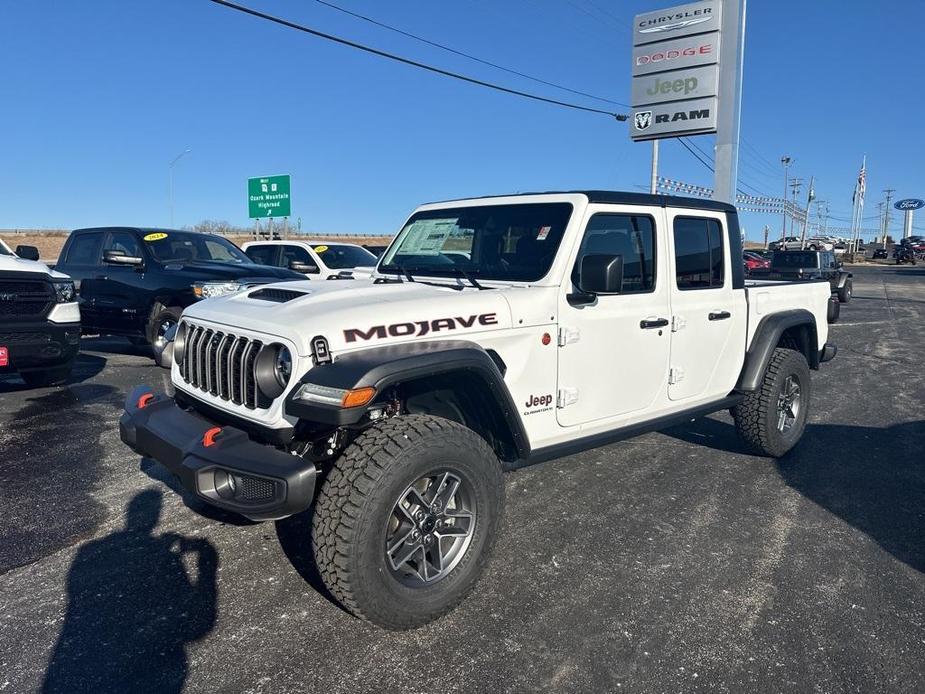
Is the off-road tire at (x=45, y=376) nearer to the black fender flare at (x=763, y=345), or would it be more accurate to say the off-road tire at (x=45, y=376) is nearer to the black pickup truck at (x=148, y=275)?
the black pickup truck at (x=148, y=275)

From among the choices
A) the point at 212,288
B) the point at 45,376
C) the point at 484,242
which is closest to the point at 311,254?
the point at 212,288

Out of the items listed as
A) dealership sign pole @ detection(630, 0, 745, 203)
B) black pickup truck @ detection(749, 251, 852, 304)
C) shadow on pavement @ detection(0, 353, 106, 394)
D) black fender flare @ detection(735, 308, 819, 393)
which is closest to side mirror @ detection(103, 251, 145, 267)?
shadow on pavement @ detection(0, 353, 106, 394)

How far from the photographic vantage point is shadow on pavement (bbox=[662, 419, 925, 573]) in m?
3.84

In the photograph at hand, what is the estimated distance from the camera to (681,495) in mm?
4336

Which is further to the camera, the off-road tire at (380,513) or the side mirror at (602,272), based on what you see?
the side mirror at (602,272)

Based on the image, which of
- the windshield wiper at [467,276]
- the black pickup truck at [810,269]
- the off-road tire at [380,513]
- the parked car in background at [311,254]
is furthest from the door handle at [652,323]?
the black pickup truck at [810,269]

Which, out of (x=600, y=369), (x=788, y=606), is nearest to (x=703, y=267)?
(x=600, y=369)

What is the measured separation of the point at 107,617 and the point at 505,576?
1.77 metres

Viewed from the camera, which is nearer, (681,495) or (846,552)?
(846,552)

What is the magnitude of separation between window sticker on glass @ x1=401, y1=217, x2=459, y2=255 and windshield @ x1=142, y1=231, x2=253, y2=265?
547cm

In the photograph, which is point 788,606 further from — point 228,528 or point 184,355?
point 184,355

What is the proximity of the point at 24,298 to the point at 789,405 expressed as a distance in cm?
690

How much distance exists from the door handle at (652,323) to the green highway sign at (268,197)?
25851mm

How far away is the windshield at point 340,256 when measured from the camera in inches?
515
